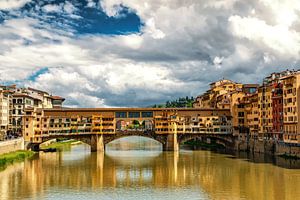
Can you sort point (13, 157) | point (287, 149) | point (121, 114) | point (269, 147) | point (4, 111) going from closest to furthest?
point (13, 157) < point (287, 149) < point (269, 147) < point (121, 114) < point (4, 111)

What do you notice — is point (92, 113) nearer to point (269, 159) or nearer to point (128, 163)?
point (128, 163)

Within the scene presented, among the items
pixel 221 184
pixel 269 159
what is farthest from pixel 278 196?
pixel 269 159

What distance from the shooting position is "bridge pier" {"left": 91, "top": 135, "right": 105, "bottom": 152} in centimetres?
8031

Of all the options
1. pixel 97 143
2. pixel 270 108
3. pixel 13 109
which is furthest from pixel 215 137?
pixel 13 109

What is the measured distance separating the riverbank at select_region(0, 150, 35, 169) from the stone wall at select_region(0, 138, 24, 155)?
75 cm

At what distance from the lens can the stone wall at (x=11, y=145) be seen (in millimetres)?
62319

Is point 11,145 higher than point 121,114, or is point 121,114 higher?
point 121,114

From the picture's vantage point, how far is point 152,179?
47906 millimetres

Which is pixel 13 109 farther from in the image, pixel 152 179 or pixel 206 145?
pixel 152 179

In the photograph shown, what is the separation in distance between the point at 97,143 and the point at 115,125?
527cm

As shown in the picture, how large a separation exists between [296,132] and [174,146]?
83.8ft

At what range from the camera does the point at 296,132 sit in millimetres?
61656

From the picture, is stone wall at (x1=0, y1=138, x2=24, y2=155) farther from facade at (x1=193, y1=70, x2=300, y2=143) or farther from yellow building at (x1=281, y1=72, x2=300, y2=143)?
yellow building at (x1=281, y1=72, x2=300, y2=143)

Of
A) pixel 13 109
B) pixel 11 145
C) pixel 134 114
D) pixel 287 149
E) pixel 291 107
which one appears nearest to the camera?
pixel 287 149
